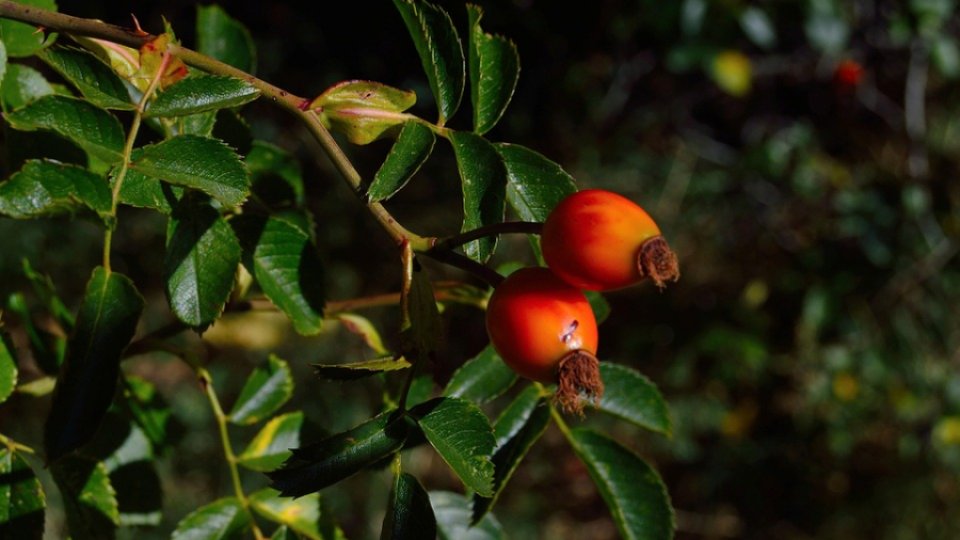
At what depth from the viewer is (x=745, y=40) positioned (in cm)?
378

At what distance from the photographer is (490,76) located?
1078 mm

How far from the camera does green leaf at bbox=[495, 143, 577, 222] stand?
1.04 meters

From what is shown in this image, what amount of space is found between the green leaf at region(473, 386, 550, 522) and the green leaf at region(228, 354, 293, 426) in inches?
14.1

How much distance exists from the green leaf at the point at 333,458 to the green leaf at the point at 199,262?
0.20m

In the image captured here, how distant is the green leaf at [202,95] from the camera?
0.90 meters

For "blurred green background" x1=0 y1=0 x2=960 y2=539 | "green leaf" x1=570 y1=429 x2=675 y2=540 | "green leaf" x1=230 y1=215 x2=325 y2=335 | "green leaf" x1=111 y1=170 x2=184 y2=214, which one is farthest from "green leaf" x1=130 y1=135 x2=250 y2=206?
"blurred green background" x1=0 y1=0 x2=960 y2=539

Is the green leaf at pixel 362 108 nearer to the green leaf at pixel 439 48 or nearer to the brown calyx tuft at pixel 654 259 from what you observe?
the green leaf at pixel 439 48

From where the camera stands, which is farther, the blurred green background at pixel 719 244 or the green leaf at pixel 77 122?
the blurred green background at pixel 719 244

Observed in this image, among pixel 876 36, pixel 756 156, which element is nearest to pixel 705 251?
pixel 756 156

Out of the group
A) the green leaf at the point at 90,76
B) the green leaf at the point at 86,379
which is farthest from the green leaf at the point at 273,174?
the green leaf at the point at 86,379

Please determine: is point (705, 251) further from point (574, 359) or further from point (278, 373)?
point (574, 359)

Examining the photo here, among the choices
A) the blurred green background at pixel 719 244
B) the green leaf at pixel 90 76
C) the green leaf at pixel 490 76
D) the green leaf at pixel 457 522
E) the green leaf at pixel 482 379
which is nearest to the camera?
the green leaf at pixel 90 76

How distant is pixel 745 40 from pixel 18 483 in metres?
3.42

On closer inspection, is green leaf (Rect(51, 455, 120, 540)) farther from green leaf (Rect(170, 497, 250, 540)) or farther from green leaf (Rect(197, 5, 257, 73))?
green leaf (Rect(197, 5, 257, 73))
